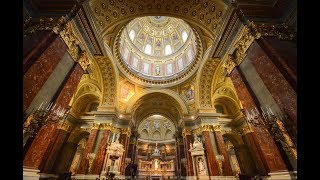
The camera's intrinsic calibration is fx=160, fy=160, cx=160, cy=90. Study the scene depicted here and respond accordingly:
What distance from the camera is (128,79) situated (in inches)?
767

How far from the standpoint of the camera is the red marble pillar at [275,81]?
19.3 ft

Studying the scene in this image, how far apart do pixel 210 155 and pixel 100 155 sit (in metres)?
9.69

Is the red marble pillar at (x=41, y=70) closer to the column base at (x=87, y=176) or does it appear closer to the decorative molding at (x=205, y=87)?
the column base at (x=87, y=176)

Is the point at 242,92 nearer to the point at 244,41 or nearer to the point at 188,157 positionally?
the point at 244,41

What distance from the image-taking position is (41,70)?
682 cm

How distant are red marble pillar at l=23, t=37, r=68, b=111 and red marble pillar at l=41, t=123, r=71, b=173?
10.3 m

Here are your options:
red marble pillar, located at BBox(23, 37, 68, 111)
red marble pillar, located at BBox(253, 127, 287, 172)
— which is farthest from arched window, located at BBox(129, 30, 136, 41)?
red marble pillar, located at BBox(253, 127, 287, 172)

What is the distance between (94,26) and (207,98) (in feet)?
41.6

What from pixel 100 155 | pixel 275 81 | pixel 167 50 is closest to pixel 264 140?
pixel 275 81

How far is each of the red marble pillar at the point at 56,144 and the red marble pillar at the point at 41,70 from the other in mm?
10326

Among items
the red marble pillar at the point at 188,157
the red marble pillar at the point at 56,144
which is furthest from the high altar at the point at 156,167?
the red marble pillar at the point at 56,144
